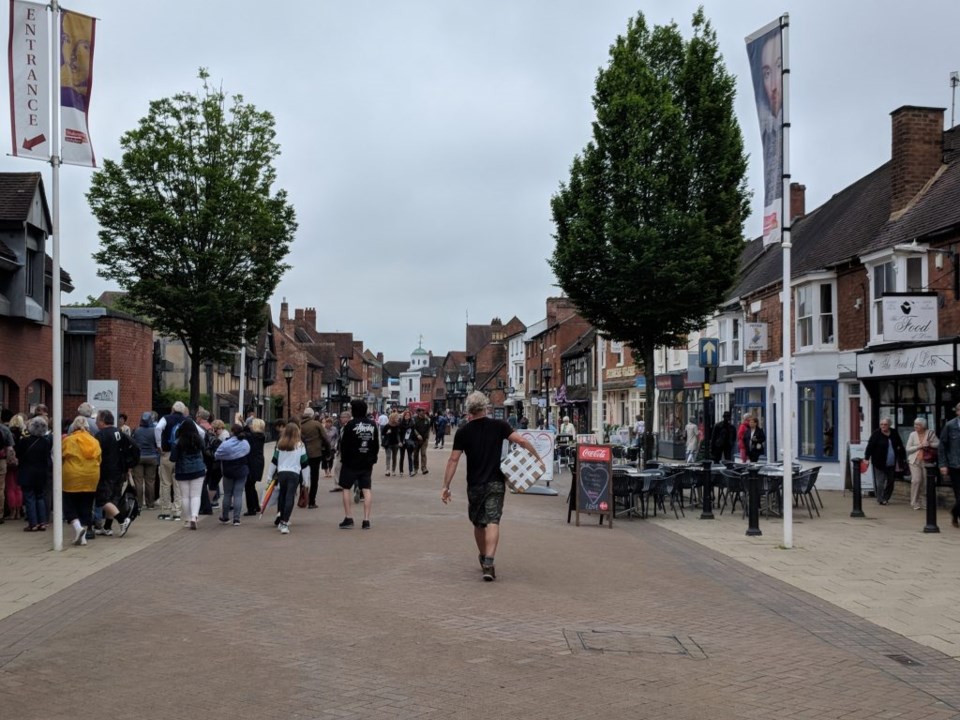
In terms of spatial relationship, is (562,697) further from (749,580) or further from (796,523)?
(796,523)

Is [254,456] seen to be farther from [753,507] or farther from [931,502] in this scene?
[931,502]

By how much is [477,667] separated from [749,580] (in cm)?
499

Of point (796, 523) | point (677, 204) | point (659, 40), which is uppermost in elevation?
point (659, 40)

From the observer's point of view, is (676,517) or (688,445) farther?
(688,445)

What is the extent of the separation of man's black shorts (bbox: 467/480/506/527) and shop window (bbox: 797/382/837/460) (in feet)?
58.9

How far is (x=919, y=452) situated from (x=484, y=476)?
11.6 m

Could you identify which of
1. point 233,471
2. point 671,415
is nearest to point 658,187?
point 233,471

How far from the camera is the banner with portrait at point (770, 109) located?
1341cm

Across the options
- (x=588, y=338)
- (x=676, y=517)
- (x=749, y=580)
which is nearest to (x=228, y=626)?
(x=749, y=580)

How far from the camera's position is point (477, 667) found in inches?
266

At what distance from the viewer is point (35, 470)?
1457 cm

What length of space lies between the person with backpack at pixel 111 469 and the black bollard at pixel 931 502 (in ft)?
37.7

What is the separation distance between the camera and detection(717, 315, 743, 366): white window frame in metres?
36.0

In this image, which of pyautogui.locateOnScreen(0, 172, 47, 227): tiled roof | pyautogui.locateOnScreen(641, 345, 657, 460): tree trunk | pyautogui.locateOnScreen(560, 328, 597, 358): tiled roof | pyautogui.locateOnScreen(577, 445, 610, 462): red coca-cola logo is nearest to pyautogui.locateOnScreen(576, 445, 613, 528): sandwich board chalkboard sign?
pyautogui.locateOnScreen(577, 445, 610, 462): red coca-cola logo
